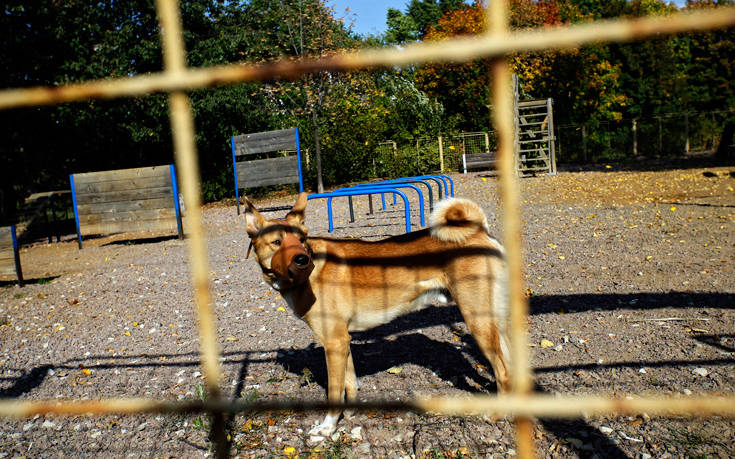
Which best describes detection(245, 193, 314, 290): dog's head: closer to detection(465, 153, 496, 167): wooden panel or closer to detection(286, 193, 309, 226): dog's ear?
detection(286, 193, 309, 226): dog's ear

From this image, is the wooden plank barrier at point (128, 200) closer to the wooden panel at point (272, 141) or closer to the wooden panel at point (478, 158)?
the wooden panel at point (272, 141)

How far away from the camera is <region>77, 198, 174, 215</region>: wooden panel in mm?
11039

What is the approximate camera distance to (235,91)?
20.0 m

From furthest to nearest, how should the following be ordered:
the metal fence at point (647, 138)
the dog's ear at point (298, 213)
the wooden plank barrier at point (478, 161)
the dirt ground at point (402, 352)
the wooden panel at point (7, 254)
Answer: the metal fence at point (647, 138)
the wooden plank barrier at point (478, 161)
the wooden panel at point (7, 254)
the dog's ear at point (298, 213)
the dirt ground at point (402, 352)

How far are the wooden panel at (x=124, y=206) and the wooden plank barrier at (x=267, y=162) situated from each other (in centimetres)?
314

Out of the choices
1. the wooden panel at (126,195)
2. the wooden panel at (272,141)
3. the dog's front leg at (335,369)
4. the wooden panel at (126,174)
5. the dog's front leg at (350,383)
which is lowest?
the dog's front leg at (350,383)

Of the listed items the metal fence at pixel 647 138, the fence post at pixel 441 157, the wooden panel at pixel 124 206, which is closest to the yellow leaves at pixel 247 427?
the wooden panel at pixel 124 206

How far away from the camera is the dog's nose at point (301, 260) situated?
2.56 m

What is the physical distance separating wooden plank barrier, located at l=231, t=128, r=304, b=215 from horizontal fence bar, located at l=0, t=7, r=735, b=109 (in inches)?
511

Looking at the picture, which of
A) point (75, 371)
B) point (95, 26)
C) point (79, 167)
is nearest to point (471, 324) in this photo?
point (75, 371)

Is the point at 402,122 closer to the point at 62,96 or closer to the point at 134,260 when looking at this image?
the point at 134,260

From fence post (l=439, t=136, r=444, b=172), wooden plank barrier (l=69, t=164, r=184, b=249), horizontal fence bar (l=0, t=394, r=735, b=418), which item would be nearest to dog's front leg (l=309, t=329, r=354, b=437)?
horizontal fence bar (l=0, t=394, r=735, b=418)

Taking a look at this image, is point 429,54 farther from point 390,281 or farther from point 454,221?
point 390,281

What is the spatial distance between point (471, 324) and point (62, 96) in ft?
8.59
